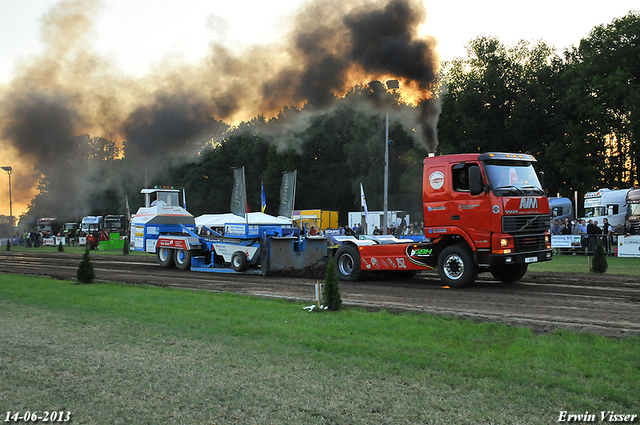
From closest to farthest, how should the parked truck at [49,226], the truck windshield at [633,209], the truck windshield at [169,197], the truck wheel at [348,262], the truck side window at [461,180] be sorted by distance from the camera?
the truck side window at [461,180], the truck wheel at [348,262], the truck windshield at [169,197], the truck windshield at [633,209], the parked truck at [49,226]

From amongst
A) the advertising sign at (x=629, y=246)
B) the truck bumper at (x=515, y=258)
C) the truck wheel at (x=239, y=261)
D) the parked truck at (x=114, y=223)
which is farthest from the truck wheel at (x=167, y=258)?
the parked truck at (x=114, y=223)

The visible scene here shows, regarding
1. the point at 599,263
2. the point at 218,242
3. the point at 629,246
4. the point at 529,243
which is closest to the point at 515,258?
the point at 529,243

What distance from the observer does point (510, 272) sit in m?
14.6

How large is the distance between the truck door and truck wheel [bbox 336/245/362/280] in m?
3.61

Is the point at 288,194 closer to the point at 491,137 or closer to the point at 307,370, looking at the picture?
the point at 307,370

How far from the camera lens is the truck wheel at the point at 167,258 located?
74.0ft

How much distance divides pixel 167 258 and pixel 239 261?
16.6ft

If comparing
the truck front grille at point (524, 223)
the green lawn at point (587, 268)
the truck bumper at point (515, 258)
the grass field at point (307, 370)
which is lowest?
the grass field at point (307, 370)

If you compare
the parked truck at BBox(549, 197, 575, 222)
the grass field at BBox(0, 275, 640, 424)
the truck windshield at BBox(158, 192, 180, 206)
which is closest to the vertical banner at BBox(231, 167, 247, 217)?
the truck windshield at BBox(158, 192, 180, 206)

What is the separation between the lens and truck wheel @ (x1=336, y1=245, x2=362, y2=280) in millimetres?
15750

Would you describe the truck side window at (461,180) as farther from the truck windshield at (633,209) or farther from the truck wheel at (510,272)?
the truck windshield at (633,209)

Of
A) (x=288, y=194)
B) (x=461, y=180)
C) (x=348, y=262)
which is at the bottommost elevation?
(x=348, y=262)

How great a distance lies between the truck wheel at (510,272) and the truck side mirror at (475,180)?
3.13 metres

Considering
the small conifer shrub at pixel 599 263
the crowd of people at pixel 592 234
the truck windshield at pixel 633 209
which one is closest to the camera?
the small conifer shrub at pixel 599 263
